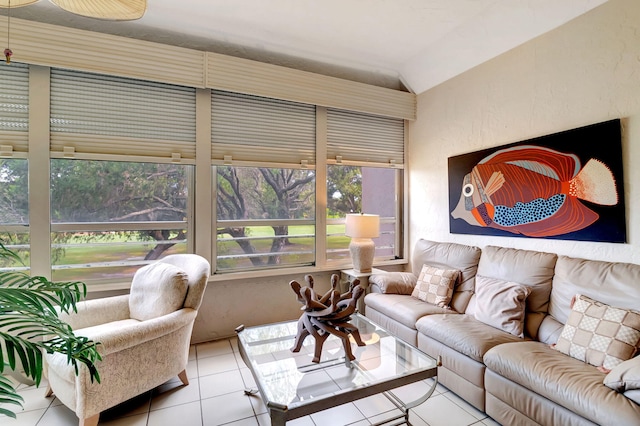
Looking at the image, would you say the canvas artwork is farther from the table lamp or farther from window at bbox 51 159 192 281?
window at bbox 51 159 192 281

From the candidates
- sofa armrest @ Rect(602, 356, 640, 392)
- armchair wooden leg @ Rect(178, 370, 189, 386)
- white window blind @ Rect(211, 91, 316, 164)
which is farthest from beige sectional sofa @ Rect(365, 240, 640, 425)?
white window blind @ Rect(211, 91, 316, 164)

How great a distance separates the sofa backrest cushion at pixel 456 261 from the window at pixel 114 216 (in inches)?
96.9

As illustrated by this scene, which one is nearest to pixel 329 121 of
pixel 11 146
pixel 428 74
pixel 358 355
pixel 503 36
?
pixel 428 74

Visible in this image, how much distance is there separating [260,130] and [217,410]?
2.53 meters

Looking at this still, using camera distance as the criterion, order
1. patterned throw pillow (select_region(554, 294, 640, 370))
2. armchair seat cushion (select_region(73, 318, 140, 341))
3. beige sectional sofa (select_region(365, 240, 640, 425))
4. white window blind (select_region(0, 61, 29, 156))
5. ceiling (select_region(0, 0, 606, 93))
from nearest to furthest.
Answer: beige sectional sofa (select_region(365, 240, 640, 425)) → patterned throw pillow (select_region(554, 294, 640, 370)) → armchair seat cushion (select_region(73, 318, 140, 341)) → white window blind (select_region(0, 61, 29, 156)) → ceiling (select_region(0, 0, 606, 93))

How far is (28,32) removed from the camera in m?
2.41

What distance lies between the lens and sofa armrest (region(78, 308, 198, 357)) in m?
1.77

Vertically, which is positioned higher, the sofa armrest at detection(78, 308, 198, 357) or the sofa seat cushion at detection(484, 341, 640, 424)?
the sofa armrest at detection(78, 308, 198, 357)

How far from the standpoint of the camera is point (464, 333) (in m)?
2.16

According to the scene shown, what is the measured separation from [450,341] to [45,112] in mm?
3624

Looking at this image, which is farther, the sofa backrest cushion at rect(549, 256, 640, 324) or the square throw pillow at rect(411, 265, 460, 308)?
the square throw pillow at rect(411, 265, 460, 308)

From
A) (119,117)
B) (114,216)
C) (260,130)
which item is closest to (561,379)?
(260,130)

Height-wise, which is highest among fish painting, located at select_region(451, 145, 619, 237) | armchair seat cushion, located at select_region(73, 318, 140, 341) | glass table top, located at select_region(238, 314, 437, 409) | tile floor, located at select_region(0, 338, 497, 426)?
fish painting, located at select_region(451, 145, 619, 237)

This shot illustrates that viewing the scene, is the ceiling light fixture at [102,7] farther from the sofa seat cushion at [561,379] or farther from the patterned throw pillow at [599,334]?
the patterned throw pillow at [599,334]
